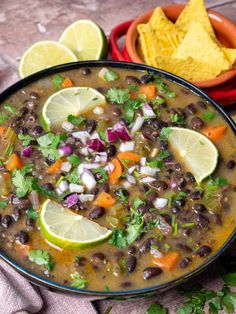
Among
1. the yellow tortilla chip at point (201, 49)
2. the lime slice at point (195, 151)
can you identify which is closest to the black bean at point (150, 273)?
the lime slice at point (195, 151)

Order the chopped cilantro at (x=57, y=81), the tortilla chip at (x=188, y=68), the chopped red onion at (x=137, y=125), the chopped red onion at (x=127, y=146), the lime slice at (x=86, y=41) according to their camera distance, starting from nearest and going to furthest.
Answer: the chopped red onion at (x=127, y=146), the chopped red onion at (x=137, y=125), the chopped cilantro at (x=57, y=81), the tortilla chip at (x=188, y=68), the lime slice at (x=86, y=41)

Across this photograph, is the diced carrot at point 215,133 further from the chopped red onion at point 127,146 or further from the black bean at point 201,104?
the chopped red onion at point 127,146

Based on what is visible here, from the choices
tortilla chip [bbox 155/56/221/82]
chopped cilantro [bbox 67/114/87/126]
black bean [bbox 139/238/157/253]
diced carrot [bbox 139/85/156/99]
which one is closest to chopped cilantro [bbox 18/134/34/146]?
chopped cilantro [bbox 67/114/87/126]

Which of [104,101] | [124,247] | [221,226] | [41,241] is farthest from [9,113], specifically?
[221,226]

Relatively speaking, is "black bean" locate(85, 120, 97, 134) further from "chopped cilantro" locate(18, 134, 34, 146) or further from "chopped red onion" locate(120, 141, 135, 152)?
"chopped cilantro" locate(18, 134, 34, 146)

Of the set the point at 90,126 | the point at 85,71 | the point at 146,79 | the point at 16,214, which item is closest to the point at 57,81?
the point at 85,71
